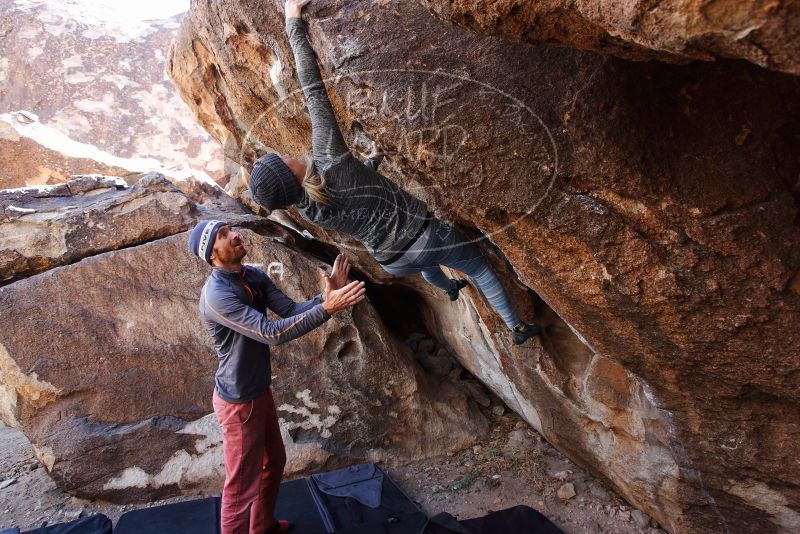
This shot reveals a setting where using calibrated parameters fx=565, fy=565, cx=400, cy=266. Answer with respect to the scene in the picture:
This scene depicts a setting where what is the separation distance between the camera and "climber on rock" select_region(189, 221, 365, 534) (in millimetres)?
2418

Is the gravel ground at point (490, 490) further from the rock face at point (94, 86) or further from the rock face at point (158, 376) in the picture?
the rock face at point (94, 86)

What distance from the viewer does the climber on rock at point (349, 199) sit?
250cm

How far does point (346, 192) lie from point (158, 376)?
239 centimetres

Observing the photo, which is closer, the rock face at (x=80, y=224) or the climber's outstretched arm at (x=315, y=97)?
the climber's outstretched arm at (x=315, y=97)

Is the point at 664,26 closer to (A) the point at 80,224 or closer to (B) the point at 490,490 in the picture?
(B) the point at 490,490

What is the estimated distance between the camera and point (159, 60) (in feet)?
63.7

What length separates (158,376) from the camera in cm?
406

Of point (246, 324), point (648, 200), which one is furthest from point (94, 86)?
point (648, 200)

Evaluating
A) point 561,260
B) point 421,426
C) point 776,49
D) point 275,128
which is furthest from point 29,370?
point 776,49

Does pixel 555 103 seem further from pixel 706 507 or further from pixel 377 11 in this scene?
pixel 706 507

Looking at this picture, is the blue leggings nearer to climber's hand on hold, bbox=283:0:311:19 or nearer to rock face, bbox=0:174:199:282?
climber's hand on hold, bbox=283:0:311:19

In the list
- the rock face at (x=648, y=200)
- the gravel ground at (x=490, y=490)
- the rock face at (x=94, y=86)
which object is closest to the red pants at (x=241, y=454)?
the rock face at (x=648, y=200)

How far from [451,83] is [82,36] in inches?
829

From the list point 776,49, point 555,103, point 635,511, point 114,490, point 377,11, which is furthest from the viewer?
point 114,490
